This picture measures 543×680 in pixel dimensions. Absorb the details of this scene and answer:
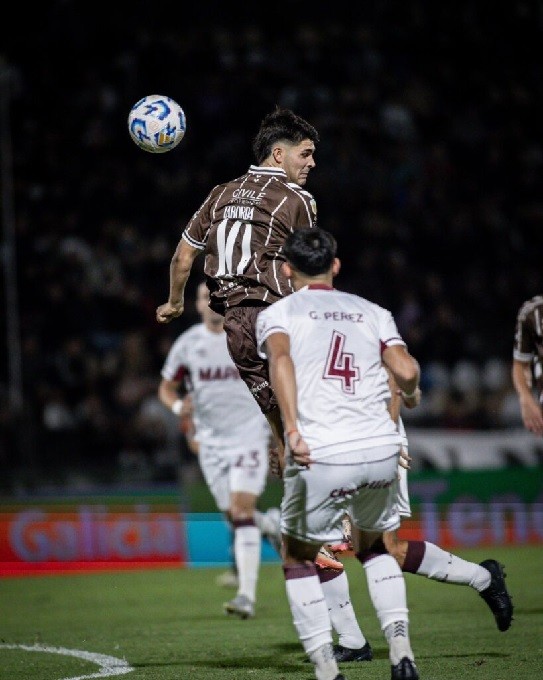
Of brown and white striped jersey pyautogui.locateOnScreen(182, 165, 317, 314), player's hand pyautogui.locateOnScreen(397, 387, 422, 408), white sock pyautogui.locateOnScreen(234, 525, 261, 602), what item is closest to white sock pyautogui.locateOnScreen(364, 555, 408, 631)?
player's hand pyautogui.locateOnScreen(397, 387, 422, 408)

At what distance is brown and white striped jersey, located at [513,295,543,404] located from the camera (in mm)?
9398

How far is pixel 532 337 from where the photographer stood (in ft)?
31.2

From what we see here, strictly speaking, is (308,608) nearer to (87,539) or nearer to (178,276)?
(178,276)

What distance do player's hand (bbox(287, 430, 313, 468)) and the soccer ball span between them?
256cm

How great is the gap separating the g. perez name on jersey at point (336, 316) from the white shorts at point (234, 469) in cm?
523

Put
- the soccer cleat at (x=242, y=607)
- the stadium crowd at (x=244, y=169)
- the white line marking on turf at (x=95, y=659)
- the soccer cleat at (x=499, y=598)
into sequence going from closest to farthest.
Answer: the white line marking on turf at (x=95, y=659)
the soccer cleat at (x=499, y=598)
the soccer cleat at (x=242, y=607)
the stadium crowd at (x=244, y=169)

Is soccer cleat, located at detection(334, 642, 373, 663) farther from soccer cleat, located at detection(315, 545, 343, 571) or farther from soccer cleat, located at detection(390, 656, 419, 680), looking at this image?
soccer cleat, located at detection(390, 656, 419, 680)

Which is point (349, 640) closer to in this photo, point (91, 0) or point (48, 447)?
point (48, 447)

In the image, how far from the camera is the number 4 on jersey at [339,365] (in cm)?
577

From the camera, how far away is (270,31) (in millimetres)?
20828

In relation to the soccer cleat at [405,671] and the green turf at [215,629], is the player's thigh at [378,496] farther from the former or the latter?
the green turf at [215,629]

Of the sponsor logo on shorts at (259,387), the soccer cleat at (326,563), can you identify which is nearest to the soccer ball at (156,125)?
the sponsor logo on shorts at (259,387)

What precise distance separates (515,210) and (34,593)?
1055 cm

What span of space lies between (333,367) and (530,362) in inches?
165
